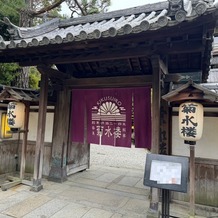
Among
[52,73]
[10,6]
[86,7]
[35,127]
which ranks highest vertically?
[86,7]

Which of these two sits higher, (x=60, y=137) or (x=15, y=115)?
(x=15, y=115)

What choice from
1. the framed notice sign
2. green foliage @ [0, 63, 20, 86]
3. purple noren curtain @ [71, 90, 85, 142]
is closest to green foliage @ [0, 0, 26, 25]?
green foliage @ [0, 63, 20, 86]

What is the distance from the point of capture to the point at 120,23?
4.40m

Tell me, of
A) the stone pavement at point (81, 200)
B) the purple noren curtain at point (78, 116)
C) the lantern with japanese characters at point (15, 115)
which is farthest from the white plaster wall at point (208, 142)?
the lantern with japanese characters at point (15, 115)

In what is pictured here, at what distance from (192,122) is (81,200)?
300 centimetres

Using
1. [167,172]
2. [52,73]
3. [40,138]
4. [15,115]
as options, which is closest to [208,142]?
[167,172]

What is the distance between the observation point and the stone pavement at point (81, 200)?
389cm

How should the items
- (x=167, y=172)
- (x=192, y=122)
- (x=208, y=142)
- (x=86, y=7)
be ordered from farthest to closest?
(x=86, y=7) < (x=208, y=142) < (x=192, y=122) < (x=167, y=172)

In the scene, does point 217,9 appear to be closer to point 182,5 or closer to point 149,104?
point 182,5

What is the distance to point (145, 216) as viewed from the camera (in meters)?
3.86

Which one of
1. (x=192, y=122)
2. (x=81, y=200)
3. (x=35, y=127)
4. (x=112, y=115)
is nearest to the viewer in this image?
(x=192, y=122)

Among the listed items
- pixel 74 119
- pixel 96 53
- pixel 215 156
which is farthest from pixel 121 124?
pixel 215 156

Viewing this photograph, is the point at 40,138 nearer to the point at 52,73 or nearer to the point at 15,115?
the point at 15,115

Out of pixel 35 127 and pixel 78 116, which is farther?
pixel 35 127
